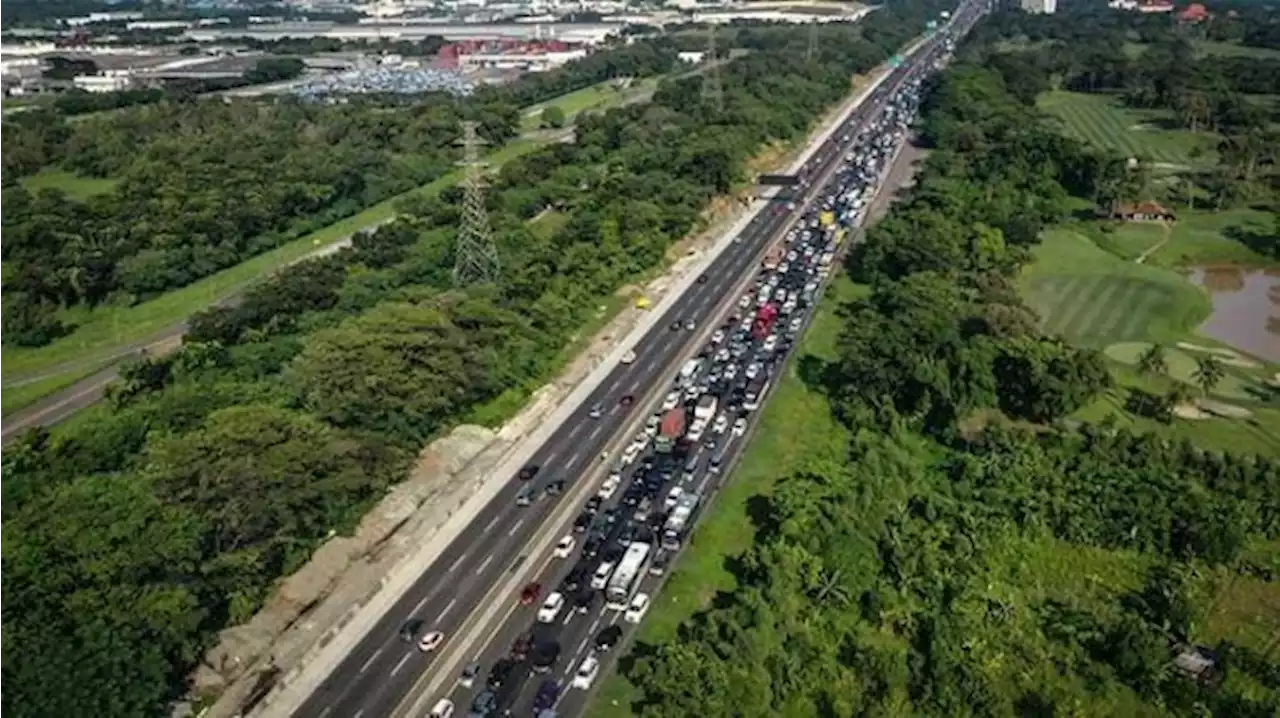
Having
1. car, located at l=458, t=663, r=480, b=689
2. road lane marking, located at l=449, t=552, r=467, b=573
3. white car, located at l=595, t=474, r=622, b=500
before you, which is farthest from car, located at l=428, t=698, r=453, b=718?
white car, located at l=595, t=474, r=622, b=500

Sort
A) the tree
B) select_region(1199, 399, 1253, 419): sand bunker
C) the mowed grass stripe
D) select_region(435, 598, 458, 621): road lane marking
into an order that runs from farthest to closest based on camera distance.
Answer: the tree, the mowed grass stripe, select_region(1199, 399, 1253, 419): sand bunker, select_region(435, 598, 458, 621): road lane marking

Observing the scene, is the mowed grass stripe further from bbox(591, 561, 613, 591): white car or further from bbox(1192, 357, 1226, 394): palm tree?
bbox(591, 561, 613, 591): white car

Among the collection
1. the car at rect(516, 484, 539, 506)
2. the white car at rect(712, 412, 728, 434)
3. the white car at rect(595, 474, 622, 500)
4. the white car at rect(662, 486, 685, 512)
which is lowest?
the car at rect(516, 484, 539, 506)

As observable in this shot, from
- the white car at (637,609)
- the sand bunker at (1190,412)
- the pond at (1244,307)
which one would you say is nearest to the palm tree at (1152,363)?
the sand bunker at (1190,412)

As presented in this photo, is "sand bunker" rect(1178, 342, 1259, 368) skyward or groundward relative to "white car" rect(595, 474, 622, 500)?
skyward

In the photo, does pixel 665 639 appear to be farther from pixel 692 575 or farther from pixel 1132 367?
pixel 1132 367

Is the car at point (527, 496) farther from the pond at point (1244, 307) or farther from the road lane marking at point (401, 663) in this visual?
the pond at point (1244, 307)
